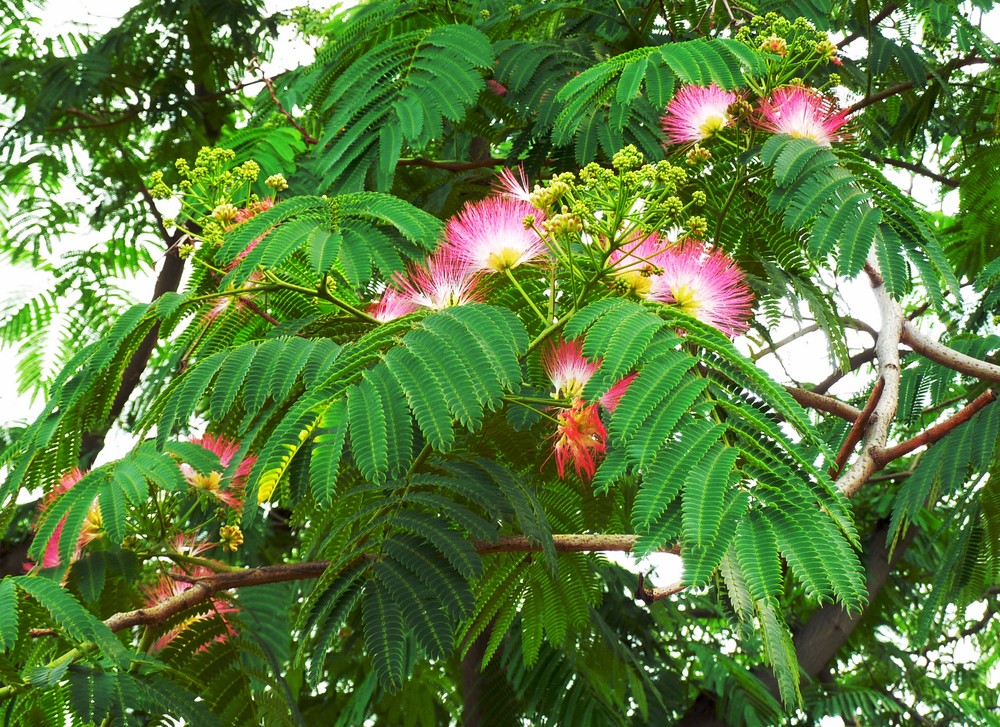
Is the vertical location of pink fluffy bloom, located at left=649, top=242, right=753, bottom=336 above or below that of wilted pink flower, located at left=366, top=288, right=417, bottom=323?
below

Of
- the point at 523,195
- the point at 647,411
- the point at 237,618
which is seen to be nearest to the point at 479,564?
the point at 647,411

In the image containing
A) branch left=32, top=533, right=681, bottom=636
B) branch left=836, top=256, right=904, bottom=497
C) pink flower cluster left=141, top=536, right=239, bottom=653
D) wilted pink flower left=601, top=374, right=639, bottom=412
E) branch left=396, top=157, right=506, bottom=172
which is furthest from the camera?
branch left=396, top=157, right=506, bottom=172

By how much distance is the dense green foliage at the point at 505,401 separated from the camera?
187 centimetres

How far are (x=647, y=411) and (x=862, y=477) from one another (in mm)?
862

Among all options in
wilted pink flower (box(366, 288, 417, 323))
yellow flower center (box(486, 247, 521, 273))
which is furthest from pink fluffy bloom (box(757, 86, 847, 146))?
wilted pink flower (box(366, 288, 417, 323))

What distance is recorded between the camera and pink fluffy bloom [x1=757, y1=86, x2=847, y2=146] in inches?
100.0

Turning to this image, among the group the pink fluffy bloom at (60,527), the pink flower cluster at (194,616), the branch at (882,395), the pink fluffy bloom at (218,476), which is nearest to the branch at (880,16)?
the branch at (882,395)

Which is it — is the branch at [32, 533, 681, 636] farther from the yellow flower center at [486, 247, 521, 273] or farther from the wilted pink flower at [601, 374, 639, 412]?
the yellow flower center at [486, 247, 521, 273]

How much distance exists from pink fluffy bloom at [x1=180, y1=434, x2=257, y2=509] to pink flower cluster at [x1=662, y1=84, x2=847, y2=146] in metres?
1.27

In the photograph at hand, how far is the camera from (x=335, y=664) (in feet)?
15.4

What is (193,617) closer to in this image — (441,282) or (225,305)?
(225,305)

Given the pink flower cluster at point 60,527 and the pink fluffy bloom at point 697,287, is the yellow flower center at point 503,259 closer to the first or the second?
the pink fluffy bloom at point 697,287

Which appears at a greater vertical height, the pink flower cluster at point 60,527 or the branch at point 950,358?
the branch at point 950,358

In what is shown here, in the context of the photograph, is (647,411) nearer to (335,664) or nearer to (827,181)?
(827,181)
